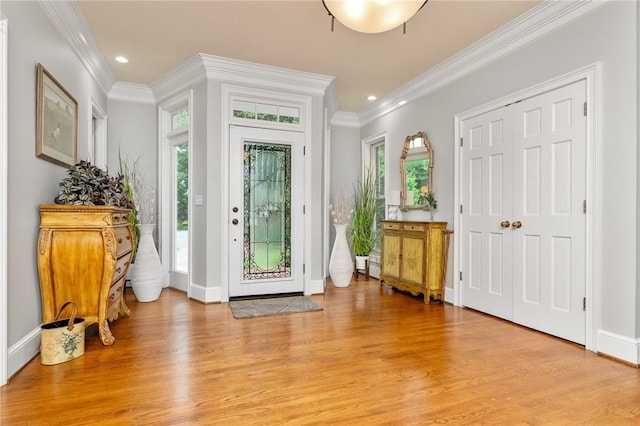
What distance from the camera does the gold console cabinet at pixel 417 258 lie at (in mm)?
4035

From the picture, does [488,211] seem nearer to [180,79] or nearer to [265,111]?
[265,111]

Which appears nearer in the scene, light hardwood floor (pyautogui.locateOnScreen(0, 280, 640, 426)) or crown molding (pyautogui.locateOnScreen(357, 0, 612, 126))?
light hardwood floor (pyautogui.locateOnScreen(0, 280, 640, 426))

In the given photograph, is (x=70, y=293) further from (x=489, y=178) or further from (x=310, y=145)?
(x=489, y=178)

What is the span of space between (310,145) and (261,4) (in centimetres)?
181

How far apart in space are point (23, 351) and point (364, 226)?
425 cm

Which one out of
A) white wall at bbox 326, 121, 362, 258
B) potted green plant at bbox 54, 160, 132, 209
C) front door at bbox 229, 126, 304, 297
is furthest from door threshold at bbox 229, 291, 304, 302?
potted green plant at bbox 54, 160, 132, 209

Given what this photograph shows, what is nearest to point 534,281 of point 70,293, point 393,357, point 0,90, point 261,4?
point 393,357

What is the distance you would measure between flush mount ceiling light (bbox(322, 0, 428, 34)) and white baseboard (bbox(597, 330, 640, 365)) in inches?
103

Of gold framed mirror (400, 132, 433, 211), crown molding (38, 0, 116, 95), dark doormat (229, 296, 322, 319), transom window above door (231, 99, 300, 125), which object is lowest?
dark doormat (229, 296, 322, 319)

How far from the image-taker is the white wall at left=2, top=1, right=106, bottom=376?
2174mm

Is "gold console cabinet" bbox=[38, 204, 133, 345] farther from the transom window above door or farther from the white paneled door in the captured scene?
the white paneled door

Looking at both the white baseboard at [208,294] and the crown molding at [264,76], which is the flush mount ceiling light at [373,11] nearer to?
the crown molding at [264,76]

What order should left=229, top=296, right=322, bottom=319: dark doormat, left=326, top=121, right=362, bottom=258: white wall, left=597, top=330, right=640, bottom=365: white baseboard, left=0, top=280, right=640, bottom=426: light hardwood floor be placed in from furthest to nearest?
left=326, top=121, right=362, bottom=258: white wall < left=229, top=296, right=322, bottom=319: dark doormat < left=597, top=330, right=640, bottom=365: white baseboard < left=0, top=280, right=640, bottom=426: light hardwood floor

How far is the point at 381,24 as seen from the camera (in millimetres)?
2418
